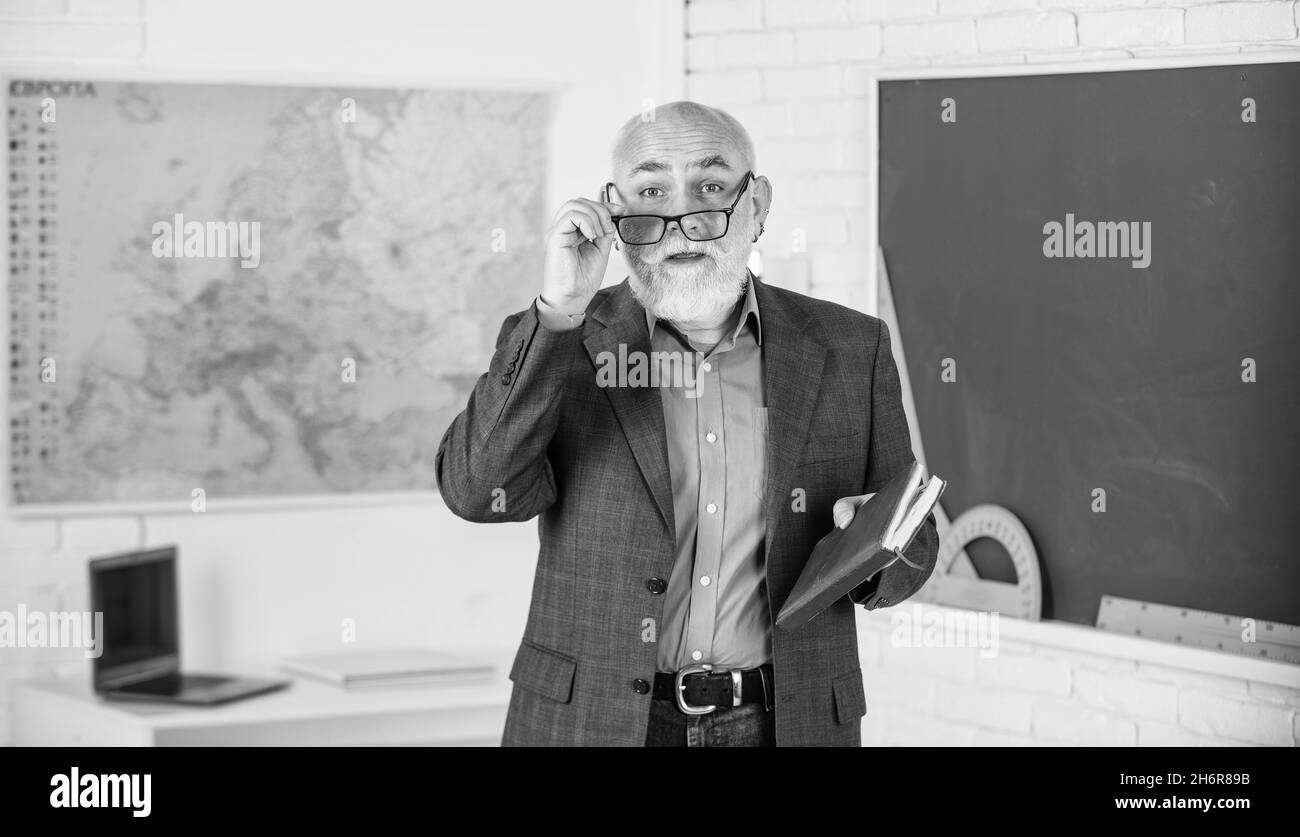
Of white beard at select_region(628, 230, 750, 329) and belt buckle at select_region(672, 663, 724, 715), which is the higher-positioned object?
white beard at select_region(628, 230, 750, 329)

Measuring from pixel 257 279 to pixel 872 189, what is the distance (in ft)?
4.95

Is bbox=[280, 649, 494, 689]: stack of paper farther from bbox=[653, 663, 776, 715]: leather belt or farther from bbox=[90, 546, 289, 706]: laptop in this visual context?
bbox=[653, 663, 776, 715]: leather belt

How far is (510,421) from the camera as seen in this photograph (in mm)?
1825

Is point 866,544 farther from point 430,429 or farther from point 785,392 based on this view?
point 430,429

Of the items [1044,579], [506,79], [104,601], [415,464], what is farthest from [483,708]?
[506,79]

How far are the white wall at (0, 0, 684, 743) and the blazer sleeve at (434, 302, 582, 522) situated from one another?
1.70 metres

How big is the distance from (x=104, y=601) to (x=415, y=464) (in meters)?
0.81

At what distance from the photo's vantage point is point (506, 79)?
137 inches

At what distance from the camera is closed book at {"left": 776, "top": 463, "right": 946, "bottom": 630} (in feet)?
5.54

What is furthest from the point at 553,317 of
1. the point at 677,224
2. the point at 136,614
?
the point at 136,614

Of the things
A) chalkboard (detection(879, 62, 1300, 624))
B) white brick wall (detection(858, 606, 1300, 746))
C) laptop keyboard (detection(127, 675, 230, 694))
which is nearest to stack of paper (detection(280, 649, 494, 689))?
laptop keyboard (detection(127, 675, 230, 694))

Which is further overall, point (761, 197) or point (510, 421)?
point (761, 197)

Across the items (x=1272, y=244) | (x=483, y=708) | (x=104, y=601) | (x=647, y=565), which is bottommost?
(x=483, y=708)

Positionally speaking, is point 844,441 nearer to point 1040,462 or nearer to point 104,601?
point 1040,462
